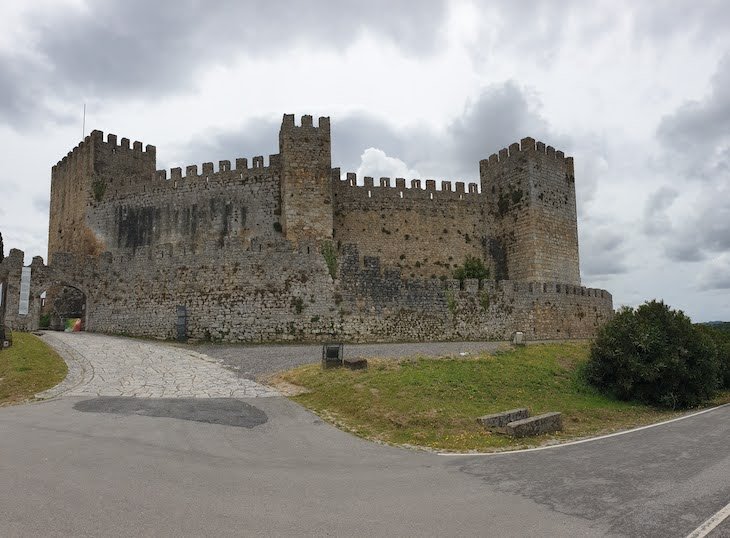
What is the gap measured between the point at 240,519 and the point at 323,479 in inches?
77.2

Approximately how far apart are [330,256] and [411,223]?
45.8 feet

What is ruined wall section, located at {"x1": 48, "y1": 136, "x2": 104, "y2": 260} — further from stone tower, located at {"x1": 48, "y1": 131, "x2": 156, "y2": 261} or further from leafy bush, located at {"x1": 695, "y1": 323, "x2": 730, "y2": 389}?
Result: leafy bush, located at {"x1": 695, "y1": 323, "x2": 730, "y2": 389}

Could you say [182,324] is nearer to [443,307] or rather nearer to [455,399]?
[443,307]

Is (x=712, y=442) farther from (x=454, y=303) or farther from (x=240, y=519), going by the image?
(x=454, y=303)

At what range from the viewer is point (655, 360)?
18297mm

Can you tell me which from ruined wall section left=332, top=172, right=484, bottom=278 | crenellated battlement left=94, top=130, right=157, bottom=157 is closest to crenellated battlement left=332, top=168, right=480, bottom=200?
ruined wall section left=332, top=172, right=484, bottom=278

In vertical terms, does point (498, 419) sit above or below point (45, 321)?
below

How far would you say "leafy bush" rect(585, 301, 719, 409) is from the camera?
713 inches

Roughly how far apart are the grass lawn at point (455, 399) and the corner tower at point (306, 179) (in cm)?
1614

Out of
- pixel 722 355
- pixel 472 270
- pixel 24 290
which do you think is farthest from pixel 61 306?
pixel 722 355

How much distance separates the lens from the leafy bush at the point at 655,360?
18.1 metres

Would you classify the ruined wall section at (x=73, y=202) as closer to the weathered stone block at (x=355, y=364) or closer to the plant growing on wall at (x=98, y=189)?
the plant growing on wall at (x=98, y=189)

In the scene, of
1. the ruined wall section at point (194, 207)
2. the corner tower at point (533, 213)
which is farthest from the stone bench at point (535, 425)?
the corner tower at point (533, 213)

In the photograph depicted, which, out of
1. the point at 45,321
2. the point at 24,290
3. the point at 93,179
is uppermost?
the point at 93,179
